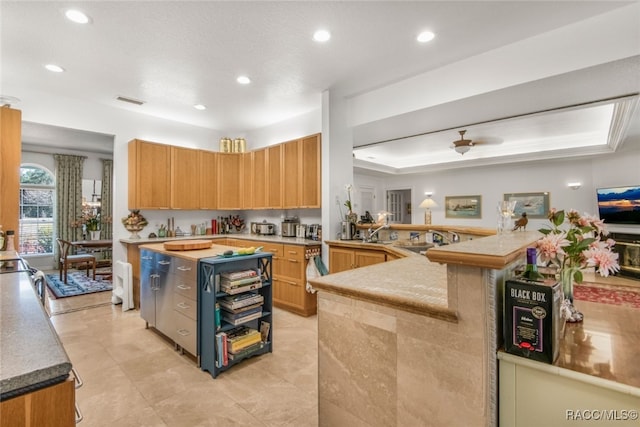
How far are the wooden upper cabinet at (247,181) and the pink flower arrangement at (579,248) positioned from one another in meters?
4.49

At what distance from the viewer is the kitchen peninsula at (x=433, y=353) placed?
3.03 ft

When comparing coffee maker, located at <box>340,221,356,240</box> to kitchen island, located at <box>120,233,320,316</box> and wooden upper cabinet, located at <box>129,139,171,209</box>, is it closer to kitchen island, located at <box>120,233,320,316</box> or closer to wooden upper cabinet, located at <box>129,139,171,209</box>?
kitchen island, located at <box>120,233,320,316</box>

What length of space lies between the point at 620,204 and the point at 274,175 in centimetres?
668

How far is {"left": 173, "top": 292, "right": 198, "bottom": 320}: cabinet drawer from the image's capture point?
8.38 feet

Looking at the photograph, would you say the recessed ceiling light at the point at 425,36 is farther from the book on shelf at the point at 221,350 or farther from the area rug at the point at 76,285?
the area rug at the point at 76,285

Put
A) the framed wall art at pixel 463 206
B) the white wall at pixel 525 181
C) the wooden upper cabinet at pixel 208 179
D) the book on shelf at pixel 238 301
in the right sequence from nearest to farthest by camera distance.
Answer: the book on shelf at pixel 238 301
the wooden upper cabinet at pixel 208 179
the white wall at pixel 525 181
the framed wall art at pixel 463 206

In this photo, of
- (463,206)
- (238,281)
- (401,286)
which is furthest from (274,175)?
(463,206)

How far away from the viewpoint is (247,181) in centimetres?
530

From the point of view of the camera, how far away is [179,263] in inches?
108

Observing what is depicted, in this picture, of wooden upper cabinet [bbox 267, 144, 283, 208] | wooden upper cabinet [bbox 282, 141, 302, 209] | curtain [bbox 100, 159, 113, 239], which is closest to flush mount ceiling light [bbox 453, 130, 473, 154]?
wooden upper cabinet [bbox 282, 141, 302, 209]

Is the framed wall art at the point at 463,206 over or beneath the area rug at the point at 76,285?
over

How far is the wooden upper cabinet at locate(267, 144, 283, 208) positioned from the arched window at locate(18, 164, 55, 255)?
5833 millimetres

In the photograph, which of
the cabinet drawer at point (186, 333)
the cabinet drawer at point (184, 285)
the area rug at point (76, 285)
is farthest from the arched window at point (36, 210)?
the cabinet drawer at point (186, 333)

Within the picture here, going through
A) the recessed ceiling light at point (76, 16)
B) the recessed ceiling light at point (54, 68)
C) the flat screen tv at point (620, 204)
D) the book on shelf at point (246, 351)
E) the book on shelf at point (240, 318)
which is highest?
the recessed ceiling light at point (54, 68)
